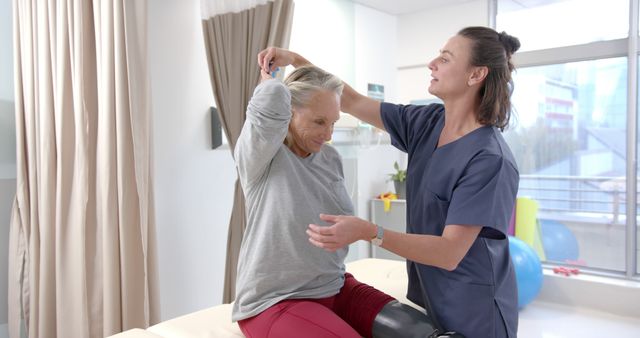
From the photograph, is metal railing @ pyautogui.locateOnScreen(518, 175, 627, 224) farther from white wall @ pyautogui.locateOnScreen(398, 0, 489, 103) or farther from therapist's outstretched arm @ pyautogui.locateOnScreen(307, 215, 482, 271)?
therapist's outstretched arm @ pyautogui.locateOnScreen(307, 215, 482, 271)

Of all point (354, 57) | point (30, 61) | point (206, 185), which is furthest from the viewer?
point (354, 57)

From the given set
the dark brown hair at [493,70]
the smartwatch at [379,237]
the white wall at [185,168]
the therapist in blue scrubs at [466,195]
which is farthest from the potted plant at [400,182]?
the smartwatch at [379,237]

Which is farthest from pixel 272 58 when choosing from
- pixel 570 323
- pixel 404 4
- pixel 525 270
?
pixel 404 4

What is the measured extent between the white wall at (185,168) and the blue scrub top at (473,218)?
1.65 m

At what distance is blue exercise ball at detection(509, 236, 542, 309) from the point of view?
11.3ft

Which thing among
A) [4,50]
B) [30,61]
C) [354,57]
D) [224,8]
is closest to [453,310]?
[224,8]

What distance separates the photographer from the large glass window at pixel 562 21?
3.77 meters

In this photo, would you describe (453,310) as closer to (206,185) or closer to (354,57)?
(206,185)

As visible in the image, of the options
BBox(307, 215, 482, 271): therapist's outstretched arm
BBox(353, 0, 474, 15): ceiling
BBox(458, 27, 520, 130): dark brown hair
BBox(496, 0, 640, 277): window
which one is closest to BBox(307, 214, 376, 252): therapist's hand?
BBox(307, 215, 482, 271): therapist's outstretched arm

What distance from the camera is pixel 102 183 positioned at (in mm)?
2094

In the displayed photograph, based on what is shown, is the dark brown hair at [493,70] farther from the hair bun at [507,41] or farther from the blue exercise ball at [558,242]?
the blue exercise ball at [558,242]

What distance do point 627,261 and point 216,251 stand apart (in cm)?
305

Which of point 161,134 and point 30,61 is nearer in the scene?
point 30,61

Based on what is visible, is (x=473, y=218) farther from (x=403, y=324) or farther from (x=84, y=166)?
(x=84, y=166)
